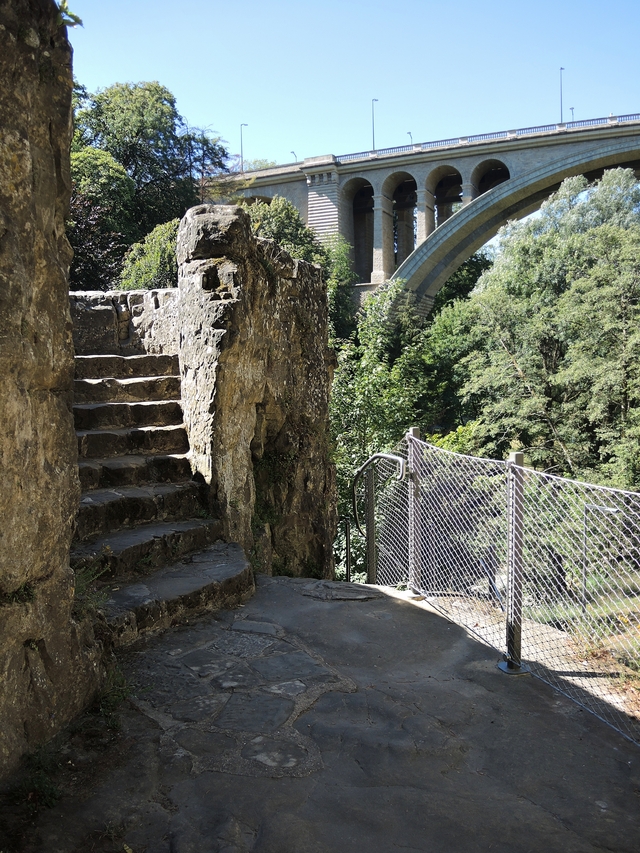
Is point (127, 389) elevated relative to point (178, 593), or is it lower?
elevated

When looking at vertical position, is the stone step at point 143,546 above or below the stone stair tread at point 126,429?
below

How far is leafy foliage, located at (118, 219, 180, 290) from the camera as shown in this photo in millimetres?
13391

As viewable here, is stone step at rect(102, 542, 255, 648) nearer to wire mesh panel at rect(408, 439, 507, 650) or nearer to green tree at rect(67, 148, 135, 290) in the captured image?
wire mesh panel at rect(408, 439, 507, 650)

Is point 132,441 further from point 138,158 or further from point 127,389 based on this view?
point 138,158

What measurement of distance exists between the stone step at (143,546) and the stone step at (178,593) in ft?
0.25

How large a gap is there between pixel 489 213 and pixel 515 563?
31.5m

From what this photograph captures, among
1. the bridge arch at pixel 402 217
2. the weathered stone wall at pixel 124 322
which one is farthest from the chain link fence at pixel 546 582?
the bridge arch at pixel 402 217

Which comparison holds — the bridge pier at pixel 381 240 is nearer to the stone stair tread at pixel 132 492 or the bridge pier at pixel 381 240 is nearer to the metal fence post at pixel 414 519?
the metal fence post at pixel 414 519

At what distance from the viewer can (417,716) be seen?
2.74m

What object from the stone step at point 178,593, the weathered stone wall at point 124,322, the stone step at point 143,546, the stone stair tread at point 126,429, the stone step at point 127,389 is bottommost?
the stone step at point 178,593

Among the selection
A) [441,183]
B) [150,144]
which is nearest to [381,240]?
[441,183]

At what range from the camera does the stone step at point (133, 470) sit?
171 inches

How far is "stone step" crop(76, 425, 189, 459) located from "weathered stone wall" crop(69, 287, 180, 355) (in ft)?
4.03

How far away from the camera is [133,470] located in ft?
15.0
